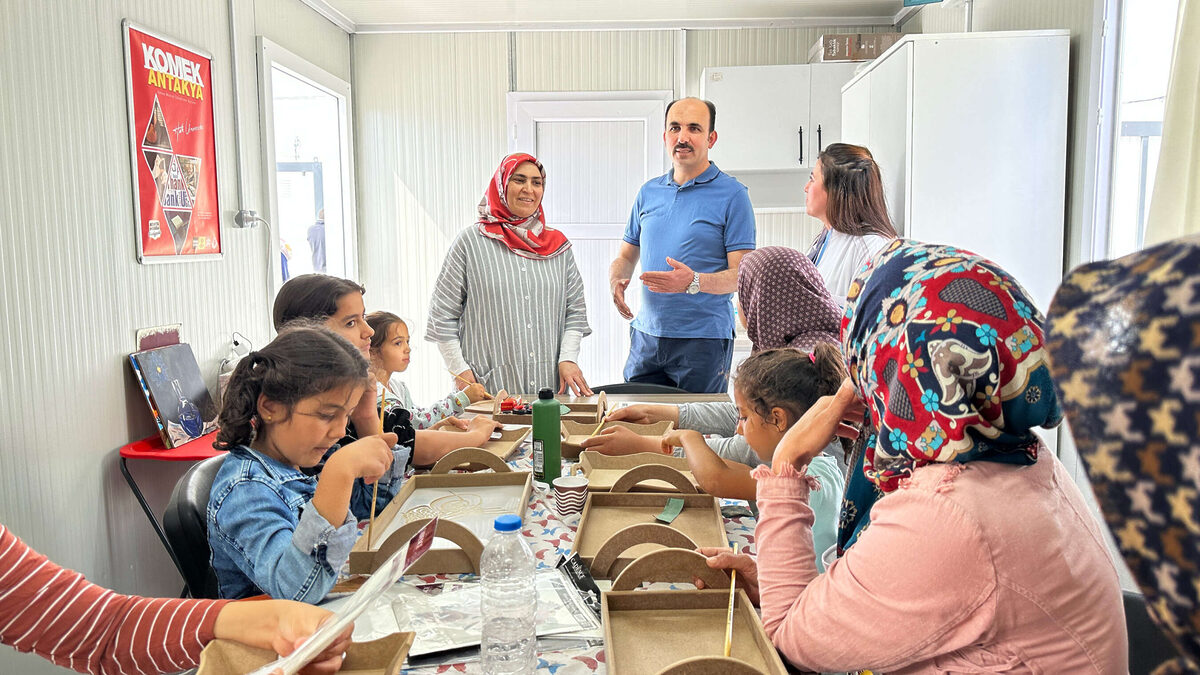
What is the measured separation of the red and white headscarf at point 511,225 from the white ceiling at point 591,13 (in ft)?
A: 6.63

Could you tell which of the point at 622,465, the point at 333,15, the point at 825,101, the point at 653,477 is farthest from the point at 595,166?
the point at 653,477

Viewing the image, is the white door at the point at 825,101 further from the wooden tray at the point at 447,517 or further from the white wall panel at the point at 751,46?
the wooden tray at the point at 447,517

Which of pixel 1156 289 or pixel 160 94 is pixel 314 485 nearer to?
pixel 1156 289

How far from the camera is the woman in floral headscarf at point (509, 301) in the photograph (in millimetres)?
2811

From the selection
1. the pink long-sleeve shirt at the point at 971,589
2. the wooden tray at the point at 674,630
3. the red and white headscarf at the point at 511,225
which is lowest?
the wooden tray at the point at 674,630

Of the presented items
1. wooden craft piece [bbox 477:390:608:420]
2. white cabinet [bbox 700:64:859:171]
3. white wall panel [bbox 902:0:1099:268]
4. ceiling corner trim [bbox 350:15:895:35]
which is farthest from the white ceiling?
wooden craft piece [bbox 477:390:608:420]

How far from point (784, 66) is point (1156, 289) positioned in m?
4.64

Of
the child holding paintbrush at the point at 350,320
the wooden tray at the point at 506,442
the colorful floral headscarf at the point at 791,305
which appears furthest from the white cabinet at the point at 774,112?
the child holding paintbrush at the point at 350,320

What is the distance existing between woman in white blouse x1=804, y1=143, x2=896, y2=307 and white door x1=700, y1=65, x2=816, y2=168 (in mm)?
1957

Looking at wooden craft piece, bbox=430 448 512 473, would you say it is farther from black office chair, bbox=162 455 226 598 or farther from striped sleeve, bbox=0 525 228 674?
striped sleeve, bbox=0 525 228 674

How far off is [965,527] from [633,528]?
530 millimetres

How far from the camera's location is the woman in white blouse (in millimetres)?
2648

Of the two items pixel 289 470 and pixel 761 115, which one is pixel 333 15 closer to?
pixel 761 115

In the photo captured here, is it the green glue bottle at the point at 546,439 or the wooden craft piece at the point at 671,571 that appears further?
the green glue bottle at the point at 546,439
